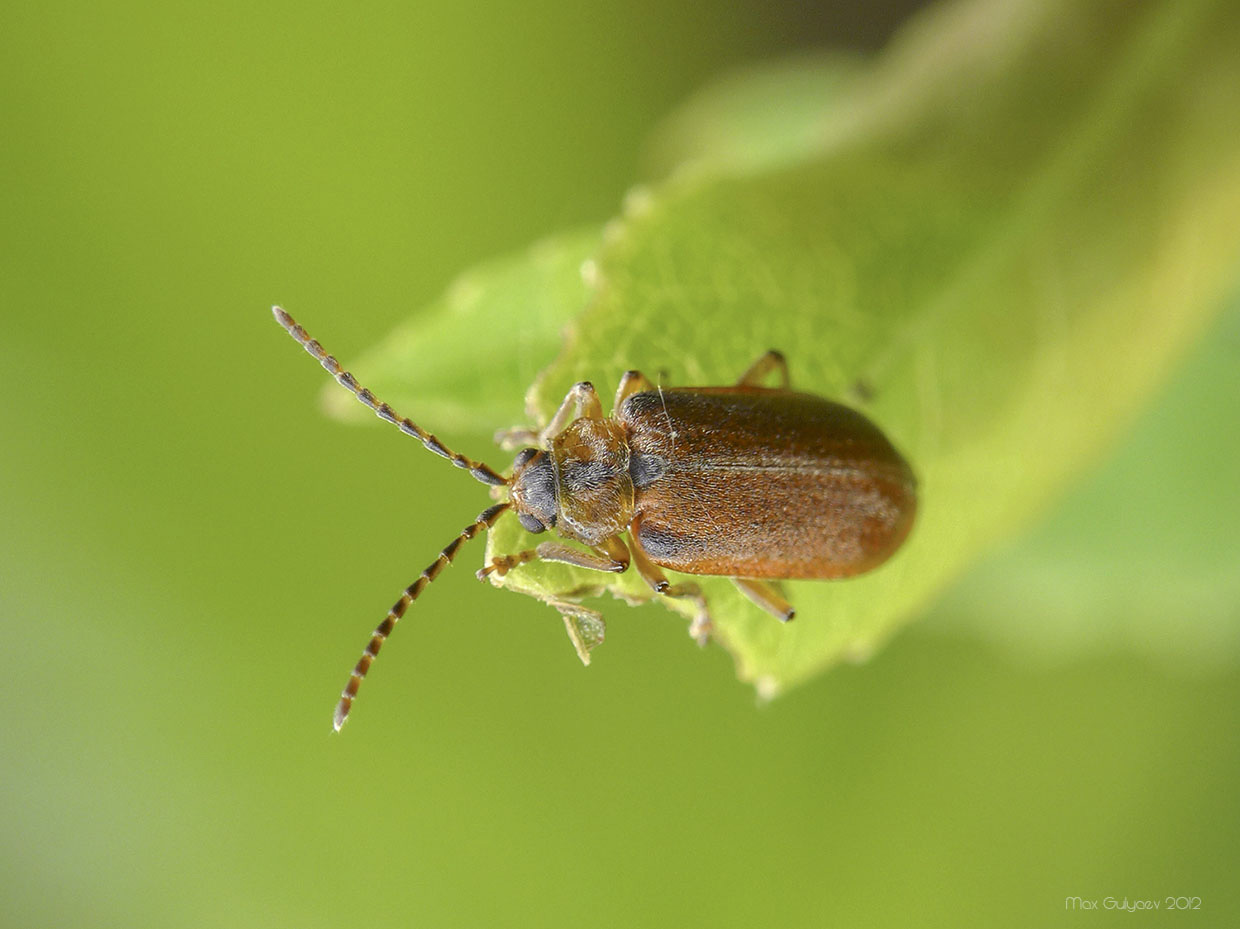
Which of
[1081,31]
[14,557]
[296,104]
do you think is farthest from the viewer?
[296,104]

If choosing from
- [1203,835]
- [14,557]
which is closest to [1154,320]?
[1203,835]

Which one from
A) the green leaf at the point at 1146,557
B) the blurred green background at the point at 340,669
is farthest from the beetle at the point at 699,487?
the green leaf at the point at 1146,557

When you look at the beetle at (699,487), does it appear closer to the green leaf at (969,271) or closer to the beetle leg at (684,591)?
the beetle leg at (684,591)

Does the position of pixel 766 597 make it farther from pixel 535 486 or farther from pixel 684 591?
pixel 535 486

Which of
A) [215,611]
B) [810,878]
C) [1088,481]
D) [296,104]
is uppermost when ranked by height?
[296,104]

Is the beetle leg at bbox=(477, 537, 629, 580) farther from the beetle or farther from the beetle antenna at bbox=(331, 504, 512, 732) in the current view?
the beetle antenna at bbox=(331, 504, 512, 732)

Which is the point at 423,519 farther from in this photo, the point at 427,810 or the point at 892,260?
the point at 892,260

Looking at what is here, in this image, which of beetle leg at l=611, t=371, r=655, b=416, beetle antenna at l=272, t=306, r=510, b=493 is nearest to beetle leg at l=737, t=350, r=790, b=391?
beetle leg at l=611, t=371, r=655, b=416

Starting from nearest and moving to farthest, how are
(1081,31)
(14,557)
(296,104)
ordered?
(1081,31)
(14,557)
(296,104)
